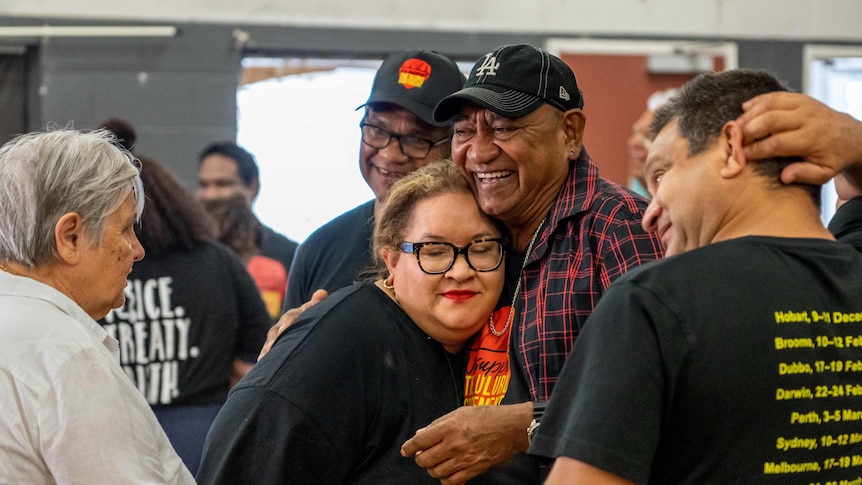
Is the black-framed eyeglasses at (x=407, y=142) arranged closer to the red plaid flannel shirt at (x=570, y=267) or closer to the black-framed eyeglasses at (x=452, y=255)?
the black-framed eyeglasses at (x=452, y=255)

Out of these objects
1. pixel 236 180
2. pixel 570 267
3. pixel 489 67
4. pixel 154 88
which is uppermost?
pixel 154 88

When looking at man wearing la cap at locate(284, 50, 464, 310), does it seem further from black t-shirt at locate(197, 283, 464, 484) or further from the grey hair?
the grey hair

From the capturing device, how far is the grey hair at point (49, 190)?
5.78 feet

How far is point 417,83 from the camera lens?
9.10ft

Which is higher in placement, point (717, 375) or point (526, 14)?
point (526, 14)

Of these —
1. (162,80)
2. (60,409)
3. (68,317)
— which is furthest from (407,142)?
(162,80)

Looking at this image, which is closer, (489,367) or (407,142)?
(489,367)

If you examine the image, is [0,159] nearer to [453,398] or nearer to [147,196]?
[453,398]

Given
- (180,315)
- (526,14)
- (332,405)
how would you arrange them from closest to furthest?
(332,405), (180,315), (526,14)

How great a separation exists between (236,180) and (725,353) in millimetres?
3888

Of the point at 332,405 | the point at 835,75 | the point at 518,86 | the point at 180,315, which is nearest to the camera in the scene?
the point at 332,405

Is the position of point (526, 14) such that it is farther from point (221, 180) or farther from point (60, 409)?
point (60, 409)

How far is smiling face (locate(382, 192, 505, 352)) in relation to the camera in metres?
2.17

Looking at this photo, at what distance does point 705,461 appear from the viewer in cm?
134
